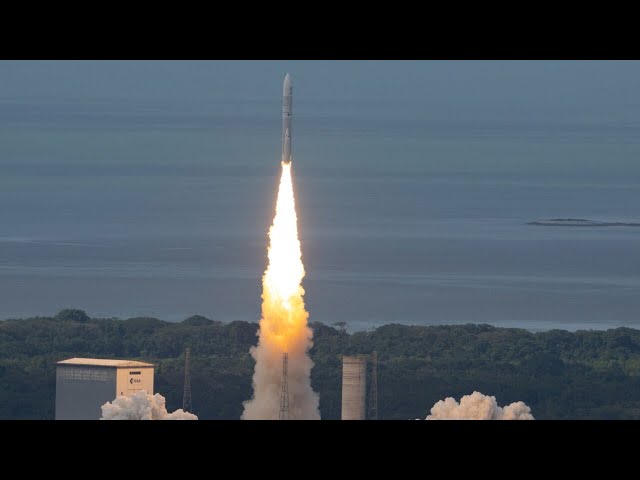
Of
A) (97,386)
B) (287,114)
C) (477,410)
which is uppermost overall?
(287,114)

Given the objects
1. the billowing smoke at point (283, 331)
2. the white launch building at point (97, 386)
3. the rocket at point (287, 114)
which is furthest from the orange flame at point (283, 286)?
the white launch building at point (97, 386)

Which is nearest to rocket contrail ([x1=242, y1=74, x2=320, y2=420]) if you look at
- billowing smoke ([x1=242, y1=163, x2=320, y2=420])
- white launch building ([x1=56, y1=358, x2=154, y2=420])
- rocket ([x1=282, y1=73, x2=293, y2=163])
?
billowing smoke ([x1=242, y1=163, x2=320, y2=420])

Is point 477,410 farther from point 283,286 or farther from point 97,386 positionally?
point 97,386

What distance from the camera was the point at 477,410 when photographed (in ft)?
310

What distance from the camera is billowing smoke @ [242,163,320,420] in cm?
8781

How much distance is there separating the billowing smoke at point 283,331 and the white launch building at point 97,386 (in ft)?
181

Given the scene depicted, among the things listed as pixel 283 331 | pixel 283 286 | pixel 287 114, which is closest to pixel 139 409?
pixel 283 331

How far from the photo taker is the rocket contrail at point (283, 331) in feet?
288

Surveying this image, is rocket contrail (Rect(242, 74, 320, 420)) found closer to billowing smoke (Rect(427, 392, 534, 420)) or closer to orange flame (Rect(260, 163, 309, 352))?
orange flame (Rect(260, 163, 309, 352))

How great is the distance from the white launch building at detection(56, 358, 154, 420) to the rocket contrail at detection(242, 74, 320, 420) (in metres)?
55.2

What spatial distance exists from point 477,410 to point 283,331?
1199 centimetres

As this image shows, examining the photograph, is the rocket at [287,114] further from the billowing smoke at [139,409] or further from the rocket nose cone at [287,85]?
the billowing smoke at [139,409]
